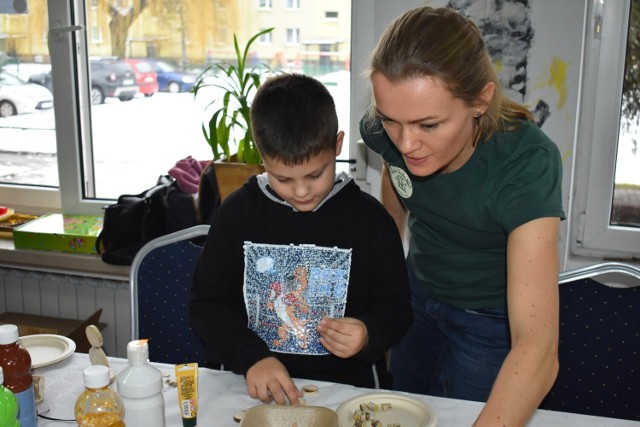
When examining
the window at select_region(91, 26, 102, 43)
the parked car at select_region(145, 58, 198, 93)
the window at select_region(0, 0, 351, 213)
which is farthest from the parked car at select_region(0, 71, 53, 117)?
the parked car at select_region(145, 58, 198, 93)

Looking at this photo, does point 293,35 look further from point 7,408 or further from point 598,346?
point 7,408

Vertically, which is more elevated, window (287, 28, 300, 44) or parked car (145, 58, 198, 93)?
window (287, 28, 300, 44)

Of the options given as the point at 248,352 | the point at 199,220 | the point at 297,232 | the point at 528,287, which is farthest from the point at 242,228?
the point at 199,220

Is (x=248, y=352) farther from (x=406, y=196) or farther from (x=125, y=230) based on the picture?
(x=125, y=230)

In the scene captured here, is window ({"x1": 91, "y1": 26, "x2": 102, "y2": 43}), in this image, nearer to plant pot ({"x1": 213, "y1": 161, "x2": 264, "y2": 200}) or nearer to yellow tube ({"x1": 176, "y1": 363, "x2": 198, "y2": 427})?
plant pot ({"x1": 213, "y1": 161, "x2": 264, "y2": 200})

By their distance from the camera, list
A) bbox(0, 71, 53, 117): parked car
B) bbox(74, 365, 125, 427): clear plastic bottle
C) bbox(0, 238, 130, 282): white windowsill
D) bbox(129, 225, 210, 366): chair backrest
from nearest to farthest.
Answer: bbox(74, 365, 125, 427): clear plastic bottle < bbox(129, 225, 210, 366): chair backrest < bbox(0, 238, 130, 282): white windowsill < bbox(0, 71, 53, 117): parked car

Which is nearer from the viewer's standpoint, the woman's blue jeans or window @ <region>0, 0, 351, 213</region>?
the woman's blue jeans

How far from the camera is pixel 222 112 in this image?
2555mm

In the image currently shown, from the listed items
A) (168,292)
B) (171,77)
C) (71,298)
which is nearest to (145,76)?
(171,77)

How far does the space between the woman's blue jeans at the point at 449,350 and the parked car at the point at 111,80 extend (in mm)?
1683

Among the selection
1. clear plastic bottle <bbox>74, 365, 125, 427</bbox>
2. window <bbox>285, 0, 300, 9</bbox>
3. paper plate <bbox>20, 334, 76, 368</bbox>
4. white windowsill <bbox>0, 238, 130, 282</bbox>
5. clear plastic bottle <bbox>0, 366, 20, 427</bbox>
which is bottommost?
white windowsill <bbox>0, 238, 130, 282</bbox>

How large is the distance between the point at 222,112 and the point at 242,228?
116cm

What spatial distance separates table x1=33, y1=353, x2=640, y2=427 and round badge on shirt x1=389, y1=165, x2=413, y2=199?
40 cm

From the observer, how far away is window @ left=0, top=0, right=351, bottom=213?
2.70 m
